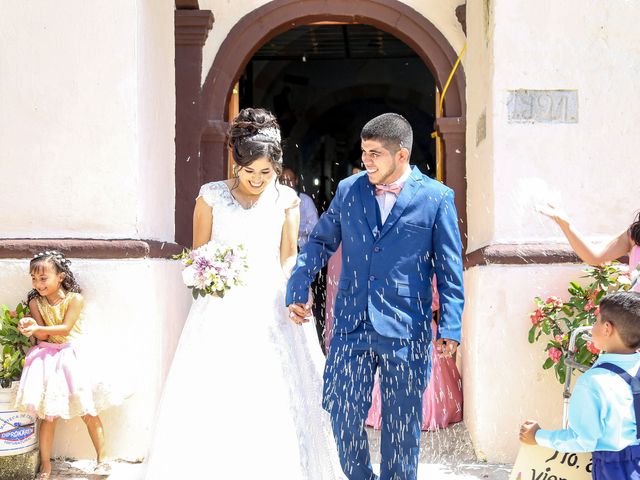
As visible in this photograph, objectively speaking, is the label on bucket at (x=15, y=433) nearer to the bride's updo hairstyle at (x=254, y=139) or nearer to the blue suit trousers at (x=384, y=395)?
the bride's updo hairstyle at (x=254, y=139)

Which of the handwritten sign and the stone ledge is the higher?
the stone ledge

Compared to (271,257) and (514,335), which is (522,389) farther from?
(271,257)

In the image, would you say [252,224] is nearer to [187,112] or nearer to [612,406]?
[187,112]

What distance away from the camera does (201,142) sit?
6.55m

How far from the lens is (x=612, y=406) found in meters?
2.90

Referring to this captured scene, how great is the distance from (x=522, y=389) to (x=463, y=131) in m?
2.16

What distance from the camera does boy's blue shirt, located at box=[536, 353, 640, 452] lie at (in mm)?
2904

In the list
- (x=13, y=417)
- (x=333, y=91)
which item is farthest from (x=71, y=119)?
(x=333, y=91)

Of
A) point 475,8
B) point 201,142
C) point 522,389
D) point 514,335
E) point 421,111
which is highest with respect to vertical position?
point 421,111

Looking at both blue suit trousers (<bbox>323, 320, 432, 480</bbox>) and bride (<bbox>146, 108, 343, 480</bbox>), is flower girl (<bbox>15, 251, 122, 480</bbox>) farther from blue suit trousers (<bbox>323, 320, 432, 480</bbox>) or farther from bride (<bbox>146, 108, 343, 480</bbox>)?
blue suit trousers (<bbox>323, 320, 432, 480</bbox>)

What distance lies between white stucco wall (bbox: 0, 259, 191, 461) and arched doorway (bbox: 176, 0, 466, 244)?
1296mm

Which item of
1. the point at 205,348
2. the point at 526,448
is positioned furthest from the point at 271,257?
the point at 526,448

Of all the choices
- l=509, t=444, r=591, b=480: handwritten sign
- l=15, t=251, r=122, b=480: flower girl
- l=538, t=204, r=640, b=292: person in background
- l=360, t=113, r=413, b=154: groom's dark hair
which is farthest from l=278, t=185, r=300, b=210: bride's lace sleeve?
l=509, t=444, r=591, b=480: handwritten sign

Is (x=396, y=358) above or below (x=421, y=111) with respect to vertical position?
below
